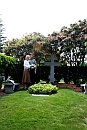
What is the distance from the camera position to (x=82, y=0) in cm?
815

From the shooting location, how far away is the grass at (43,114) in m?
4.87

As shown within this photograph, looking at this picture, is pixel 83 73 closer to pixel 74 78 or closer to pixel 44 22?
pixel 74 78

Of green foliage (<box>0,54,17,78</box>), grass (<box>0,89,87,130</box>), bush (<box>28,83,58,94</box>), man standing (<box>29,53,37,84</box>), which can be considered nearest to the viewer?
grass (<box>0,89,87,130</box>)

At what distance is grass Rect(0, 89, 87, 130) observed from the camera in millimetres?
4871

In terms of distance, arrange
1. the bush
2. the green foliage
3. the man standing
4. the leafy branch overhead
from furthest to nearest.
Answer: the leafy branch overhead, the man standing, the green foliage, the bush

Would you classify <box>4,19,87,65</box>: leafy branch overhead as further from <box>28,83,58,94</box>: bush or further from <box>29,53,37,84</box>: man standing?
<box>28,83,58,94</box>: bush

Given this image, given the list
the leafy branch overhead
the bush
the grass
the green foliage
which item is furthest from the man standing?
the grass

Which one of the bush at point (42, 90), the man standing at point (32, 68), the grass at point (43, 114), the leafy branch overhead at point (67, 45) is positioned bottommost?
the grass at point (43, 114)

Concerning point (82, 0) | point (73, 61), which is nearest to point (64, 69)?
point (73, 61)

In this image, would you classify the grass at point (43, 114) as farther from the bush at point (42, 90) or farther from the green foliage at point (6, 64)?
the green foliage at point (6, 64)

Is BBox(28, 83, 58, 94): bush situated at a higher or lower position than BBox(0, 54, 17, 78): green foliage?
lower

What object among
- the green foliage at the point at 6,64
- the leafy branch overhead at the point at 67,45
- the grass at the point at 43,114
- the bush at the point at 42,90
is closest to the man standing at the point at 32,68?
the green foliage at the point at 6,64

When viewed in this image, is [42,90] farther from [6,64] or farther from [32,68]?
[32,68]

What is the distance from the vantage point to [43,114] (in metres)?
5.57
